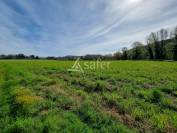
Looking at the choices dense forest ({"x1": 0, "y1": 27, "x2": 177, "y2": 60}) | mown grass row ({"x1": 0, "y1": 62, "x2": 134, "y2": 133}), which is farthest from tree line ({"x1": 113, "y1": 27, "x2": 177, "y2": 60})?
mown grass row ({"x1": 0, "y1": 62, "x2": 134, "y2": 133})

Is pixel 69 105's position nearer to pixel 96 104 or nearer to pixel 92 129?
pixel 96 104

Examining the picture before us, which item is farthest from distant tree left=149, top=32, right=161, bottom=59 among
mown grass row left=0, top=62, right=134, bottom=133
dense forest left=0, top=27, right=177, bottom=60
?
mown grass row left=0, top=62, right=134, bottom=133

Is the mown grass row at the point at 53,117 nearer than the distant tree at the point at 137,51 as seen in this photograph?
Yes

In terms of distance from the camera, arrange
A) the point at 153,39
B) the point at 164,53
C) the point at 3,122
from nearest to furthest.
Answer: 1. the point at 3,122
2. the point at 164,53
3. the point at 153,39

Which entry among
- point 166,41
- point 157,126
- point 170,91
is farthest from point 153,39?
point 157,126

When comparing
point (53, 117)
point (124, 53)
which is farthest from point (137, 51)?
point (53, 117)

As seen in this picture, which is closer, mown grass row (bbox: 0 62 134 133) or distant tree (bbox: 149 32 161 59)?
mown grass row (bbox: 0 62 134 133)

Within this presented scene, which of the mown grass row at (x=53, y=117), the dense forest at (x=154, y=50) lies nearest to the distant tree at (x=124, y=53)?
the dense forest at (x=154, y=50)

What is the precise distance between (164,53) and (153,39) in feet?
33.9

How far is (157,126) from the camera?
17.1ft

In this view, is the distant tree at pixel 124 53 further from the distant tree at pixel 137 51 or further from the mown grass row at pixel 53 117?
the mown grass row at pixel 53 117

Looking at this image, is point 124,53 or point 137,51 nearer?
point 137,51

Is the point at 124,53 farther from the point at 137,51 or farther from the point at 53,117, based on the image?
the point at 53,117

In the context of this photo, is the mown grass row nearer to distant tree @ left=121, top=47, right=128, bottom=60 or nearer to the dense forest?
the dense forest
